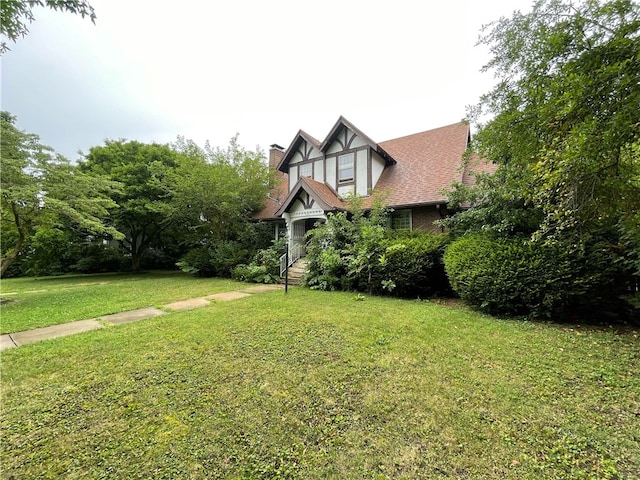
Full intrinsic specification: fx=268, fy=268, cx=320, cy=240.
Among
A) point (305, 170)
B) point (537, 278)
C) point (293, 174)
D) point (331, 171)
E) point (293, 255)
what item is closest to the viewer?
point (537, 278)

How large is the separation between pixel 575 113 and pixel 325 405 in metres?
4.60

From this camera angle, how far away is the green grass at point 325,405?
2.01m

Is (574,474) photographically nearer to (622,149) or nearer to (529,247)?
(622,149)

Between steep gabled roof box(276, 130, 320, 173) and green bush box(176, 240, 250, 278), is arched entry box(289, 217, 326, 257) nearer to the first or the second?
green bush box(176, 240, 250, 278)

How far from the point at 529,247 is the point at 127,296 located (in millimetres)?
11214

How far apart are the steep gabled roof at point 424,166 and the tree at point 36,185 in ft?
35.4

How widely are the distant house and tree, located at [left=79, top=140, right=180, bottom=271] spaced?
528cm

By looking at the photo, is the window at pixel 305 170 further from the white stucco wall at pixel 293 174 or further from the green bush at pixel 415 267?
the green bush at pixel 415 267

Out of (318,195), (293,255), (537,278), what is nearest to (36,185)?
(293,255)

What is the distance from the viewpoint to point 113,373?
3.39 m

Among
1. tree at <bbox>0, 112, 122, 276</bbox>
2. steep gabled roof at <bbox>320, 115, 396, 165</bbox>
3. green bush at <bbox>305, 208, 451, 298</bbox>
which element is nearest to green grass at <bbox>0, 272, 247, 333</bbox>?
tree at <bbox>0, 112, 122, 276</bbox>

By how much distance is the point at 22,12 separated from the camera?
3.04m

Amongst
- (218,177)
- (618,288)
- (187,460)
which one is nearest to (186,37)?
(218,177)

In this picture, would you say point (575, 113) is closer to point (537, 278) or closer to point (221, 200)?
point (537, 278)
